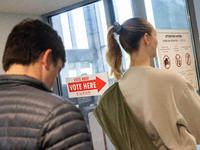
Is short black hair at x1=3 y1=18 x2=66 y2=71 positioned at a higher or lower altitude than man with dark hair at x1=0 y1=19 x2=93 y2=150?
higher

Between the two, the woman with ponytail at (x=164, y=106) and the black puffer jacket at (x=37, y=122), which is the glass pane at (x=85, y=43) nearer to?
the woman with ponytail at (x=164, y=106)

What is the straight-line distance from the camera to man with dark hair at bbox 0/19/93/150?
66cm

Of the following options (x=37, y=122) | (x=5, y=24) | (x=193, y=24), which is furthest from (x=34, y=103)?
(x=5, y=24)

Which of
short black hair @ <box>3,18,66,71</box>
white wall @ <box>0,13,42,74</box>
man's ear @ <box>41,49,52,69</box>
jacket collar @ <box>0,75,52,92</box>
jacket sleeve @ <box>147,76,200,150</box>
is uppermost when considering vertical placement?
white wall @ <box>0,13,42,74</box>

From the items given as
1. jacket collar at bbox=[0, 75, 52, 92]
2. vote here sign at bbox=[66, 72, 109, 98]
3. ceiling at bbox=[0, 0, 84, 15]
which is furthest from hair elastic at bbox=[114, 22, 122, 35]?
ceiling at bbox=[0, 0, 84, 15]

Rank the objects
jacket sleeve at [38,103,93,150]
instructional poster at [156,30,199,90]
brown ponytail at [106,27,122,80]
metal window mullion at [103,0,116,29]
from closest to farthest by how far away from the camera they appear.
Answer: jacket sleeve at [38,103,93,150] → brown ponytail at [106,27,122,80] → instructional poster at [156,30,199,90] → metal window mullion at [103,0,116,29]

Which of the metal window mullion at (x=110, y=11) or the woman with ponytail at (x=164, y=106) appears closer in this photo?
the woman with ponytail at (x=164, y=106)

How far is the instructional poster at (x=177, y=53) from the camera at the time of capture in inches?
93.0

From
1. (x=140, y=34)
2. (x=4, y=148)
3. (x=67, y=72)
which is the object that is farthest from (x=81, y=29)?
(x=4, y=148)

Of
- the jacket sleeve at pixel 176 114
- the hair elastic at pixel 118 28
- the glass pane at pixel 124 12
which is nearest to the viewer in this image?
the jacket sleeve at pixel 176 114

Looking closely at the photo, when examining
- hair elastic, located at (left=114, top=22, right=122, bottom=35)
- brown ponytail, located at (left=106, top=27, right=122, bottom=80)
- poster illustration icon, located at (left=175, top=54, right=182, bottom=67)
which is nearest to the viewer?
hair elastic, located at (left=114, top=22, right=122, bottom=35)

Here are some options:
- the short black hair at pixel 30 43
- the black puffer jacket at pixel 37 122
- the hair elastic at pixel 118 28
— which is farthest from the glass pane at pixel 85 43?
the black puffer jacket at pixel 37 122

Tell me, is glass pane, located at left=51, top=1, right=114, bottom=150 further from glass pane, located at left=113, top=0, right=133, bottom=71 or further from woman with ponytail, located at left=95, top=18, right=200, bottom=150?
woman with ponytail, located at left=95, top=18, right=200, bottom=150

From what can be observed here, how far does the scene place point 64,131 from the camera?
67 centimetres
